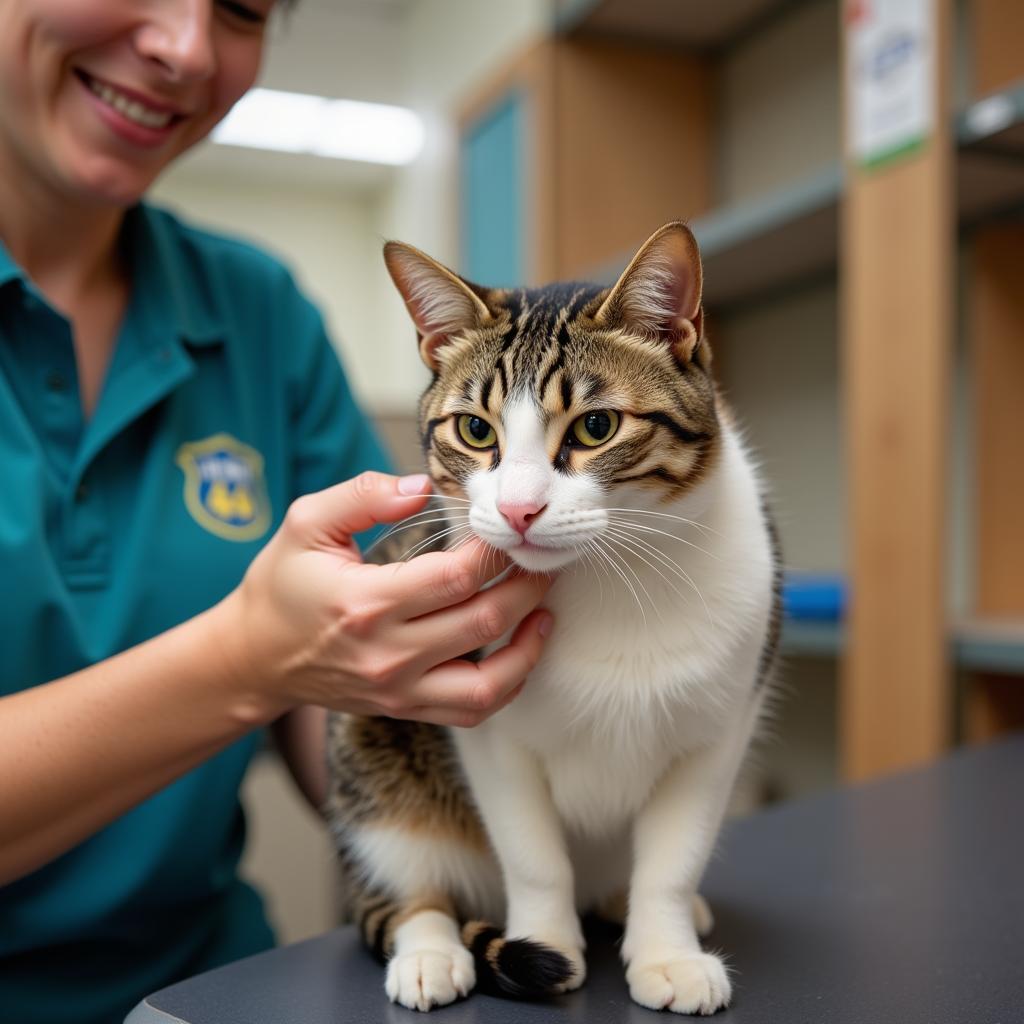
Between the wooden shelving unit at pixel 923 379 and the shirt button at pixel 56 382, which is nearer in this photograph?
the shirt button at pixel 56 382

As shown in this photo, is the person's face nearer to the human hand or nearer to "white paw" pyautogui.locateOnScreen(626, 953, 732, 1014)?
the human hand

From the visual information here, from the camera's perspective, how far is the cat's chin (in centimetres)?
67

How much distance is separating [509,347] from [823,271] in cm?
152

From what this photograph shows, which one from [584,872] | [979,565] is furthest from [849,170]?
[584,872]

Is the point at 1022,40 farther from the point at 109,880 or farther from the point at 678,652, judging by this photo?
the point at 109,880

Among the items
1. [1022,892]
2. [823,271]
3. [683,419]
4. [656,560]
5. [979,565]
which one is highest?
[823,271]

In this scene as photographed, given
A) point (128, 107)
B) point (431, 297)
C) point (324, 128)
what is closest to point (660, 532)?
point (431, 297)

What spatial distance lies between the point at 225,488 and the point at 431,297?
1.43ft

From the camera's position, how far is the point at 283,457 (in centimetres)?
119

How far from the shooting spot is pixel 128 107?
37.6 inches

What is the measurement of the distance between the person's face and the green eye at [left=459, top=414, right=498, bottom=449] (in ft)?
1.56

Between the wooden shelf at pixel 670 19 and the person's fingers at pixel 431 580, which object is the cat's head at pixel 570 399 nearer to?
the person's fingers at pixel 431 580

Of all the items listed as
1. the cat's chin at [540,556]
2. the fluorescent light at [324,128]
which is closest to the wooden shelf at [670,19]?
the cat's chin at [540,556]

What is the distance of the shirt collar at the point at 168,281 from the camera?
3.66 feet
